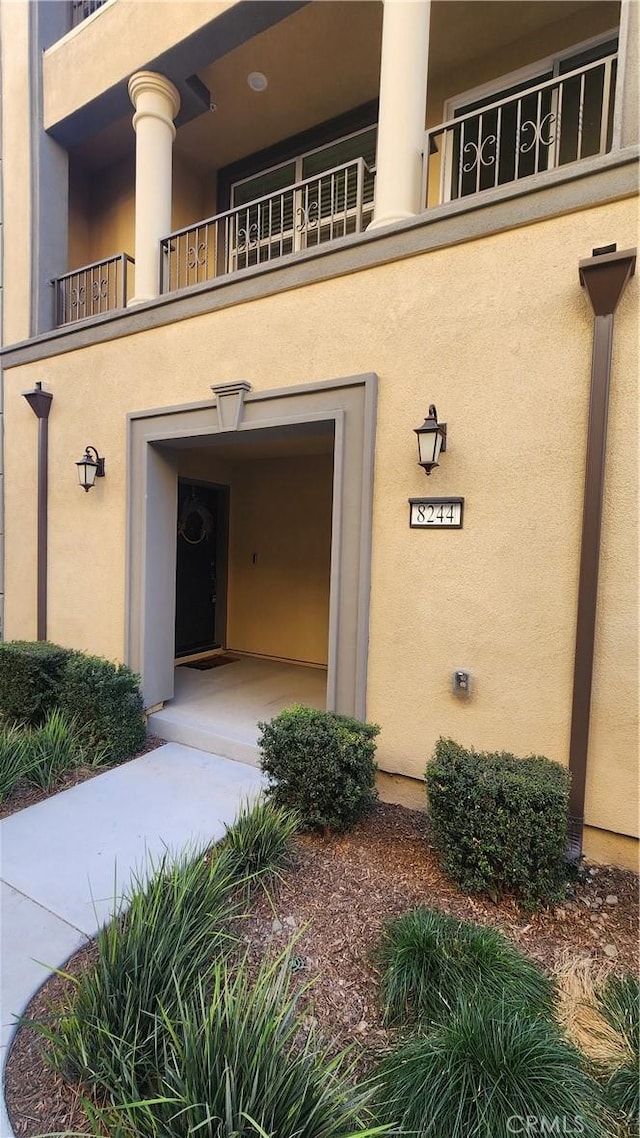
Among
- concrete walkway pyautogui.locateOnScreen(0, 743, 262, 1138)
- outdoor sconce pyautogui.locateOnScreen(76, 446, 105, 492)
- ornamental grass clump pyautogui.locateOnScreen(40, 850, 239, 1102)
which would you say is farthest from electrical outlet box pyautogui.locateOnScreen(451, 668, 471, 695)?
outdoor sconce pyautogui.locateOnScreen(76, 446, 105, 492)

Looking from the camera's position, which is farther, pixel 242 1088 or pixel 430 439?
pixel 430 439

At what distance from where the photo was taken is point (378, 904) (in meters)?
2.86

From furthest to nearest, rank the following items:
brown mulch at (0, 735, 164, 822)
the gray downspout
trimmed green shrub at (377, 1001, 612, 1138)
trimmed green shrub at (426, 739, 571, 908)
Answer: the gray downspout < brown mulch at (0, 735, 164, 822) < trimmed green shrub at (426, 739, 571, 908) < trimmed green shrub at (377, 1001, 612, 1138)

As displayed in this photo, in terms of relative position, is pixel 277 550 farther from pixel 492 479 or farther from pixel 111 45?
pixel 111 45

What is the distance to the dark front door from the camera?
7.56 metres

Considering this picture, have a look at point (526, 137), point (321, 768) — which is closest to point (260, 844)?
point (321, 768)

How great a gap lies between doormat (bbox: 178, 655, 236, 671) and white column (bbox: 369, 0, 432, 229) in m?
5.63

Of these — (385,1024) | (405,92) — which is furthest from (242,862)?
(405,92)

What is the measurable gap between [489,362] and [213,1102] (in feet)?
12.9

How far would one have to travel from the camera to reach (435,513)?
373 cm

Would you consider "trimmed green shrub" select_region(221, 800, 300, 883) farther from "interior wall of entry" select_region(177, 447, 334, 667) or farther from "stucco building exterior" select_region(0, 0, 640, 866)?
"interior wall of entry" select_region(177, 447, 334, 667)

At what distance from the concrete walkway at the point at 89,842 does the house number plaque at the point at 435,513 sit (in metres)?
2.55

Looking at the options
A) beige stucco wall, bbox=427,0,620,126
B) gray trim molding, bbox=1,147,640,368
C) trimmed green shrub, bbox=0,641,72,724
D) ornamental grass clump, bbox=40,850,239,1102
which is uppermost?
beige stucco wall, bbox=427,0,620,126

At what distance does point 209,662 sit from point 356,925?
524 cm
